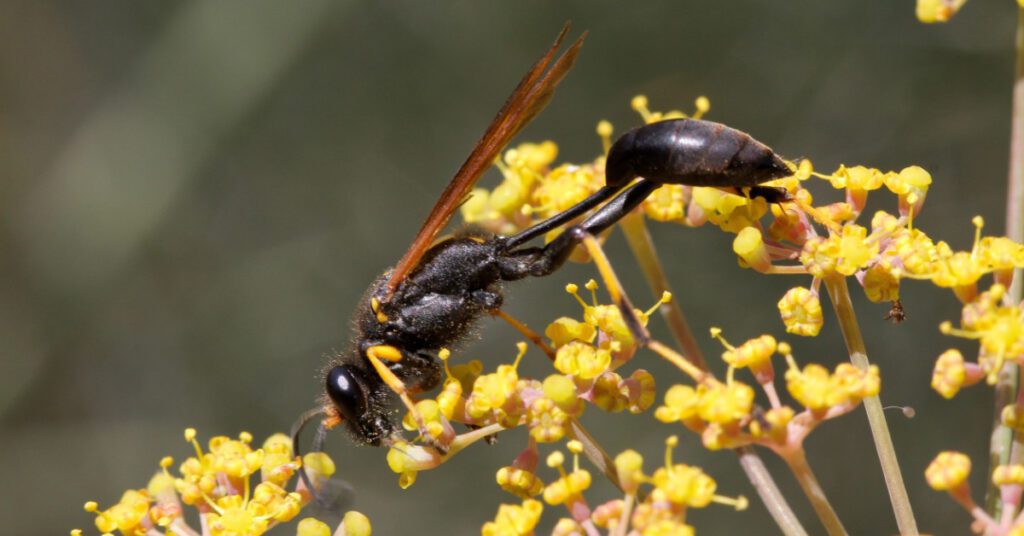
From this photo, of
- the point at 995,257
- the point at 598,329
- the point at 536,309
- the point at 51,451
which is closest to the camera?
the point at 995,257

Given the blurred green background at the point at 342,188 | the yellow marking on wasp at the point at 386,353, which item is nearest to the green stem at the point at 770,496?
the yellow marking on wasp at the point at 386,353

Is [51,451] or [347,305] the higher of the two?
[347,305]

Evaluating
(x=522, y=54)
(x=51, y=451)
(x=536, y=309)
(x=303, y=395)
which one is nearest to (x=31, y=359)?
(x=51, y=451)

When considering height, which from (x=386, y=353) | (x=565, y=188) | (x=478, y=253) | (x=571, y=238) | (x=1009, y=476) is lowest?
(x=1009, y=476)

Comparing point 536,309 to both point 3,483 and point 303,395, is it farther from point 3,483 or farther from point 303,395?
point 3,483

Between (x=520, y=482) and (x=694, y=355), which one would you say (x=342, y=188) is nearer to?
(x=694, y=355)

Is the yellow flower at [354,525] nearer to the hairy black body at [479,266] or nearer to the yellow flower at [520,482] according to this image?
the hairy black body at [479,266]

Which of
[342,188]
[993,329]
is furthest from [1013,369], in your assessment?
[342,188]
